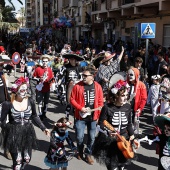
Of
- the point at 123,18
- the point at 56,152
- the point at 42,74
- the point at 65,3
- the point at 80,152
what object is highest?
the point at 65,3

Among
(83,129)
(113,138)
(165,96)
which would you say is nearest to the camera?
(113,138)

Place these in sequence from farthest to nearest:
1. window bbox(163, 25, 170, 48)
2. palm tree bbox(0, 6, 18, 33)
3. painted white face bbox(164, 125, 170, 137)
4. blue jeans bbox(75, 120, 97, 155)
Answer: palm tree bbox(0, 6, 18, 33) → window bbox(163, 25, 170, 48) → blue jeans bbox(75, 120, 97, 155) → painted white face bbox(164, 125, 170, 137)

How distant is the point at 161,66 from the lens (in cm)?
1041

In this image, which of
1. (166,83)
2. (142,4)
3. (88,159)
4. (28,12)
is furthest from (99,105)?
(28,12)

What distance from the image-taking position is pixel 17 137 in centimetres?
486

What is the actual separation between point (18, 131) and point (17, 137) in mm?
91

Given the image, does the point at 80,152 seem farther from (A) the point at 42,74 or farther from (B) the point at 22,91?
(A) the point at 42,74

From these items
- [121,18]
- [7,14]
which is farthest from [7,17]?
[121,18]

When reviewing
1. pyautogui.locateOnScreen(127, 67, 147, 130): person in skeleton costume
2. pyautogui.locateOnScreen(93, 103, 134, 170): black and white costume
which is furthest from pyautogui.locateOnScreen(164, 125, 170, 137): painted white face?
pyautogui.locateOnScreen(127, 67, 147, 130): person in skeleton costume

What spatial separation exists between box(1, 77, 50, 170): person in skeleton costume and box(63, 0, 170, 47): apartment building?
11066 mm

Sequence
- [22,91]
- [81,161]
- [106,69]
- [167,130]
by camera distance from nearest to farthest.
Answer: [167,130], [22,91], [81,161], [106,69]

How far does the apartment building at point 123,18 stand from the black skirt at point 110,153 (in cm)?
1105

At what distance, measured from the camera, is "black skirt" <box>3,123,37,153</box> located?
485cm

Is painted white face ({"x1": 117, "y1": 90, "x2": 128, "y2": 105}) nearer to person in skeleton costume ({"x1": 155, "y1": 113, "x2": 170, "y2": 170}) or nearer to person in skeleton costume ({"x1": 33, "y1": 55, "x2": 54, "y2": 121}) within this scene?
person in skeleton costume ({"x1": 155, "y1": 113, "x2": 170, "y2": 170})
